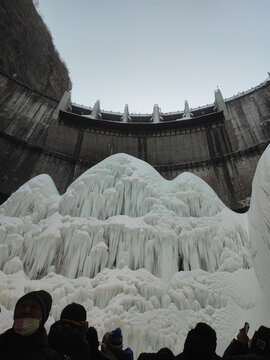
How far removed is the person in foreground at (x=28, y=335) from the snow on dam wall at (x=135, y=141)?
974 cm

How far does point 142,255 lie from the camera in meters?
4.93

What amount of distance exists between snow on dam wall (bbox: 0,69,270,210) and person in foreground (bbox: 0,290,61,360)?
9.74 m

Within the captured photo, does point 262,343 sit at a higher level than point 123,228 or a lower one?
lower

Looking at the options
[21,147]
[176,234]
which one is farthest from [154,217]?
[21,147]

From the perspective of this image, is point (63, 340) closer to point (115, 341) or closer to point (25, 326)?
point (25, 326)

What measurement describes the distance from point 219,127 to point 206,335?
39.6 feet

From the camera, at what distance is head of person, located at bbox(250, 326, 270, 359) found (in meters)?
1.69

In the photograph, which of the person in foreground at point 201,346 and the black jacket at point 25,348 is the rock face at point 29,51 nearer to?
the black jacket at point 25,348

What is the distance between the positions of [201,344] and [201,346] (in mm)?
11

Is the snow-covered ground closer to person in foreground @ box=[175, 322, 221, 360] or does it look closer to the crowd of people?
the crowd of people

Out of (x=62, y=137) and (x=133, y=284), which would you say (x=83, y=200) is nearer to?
(x=133, y=284)

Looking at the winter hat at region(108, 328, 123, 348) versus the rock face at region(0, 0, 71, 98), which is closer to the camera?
the winter hat at region(108, 328, 123, 348)

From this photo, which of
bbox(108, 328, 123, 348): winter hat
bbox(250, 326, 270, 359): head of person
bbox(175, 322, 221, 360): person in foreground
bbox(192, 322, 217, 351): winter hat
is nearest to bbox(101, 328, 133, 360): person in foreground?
bbox(108, 328, 123, 348): winter hat

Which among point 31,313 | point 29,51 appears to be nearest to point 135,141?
point 29,51
